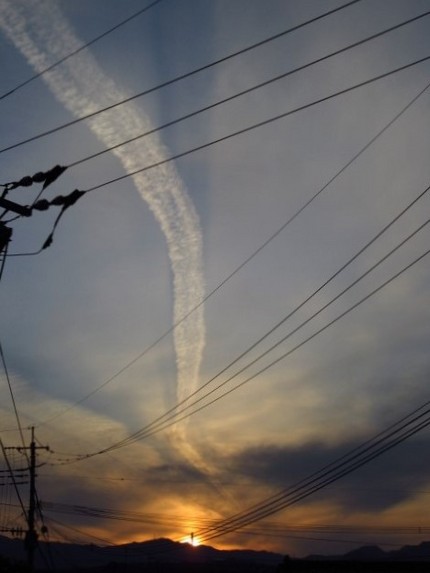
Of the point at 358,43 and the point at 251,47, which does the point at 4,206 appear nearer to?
the point at 251,47

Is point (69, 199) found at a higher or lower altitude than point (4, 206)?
lower

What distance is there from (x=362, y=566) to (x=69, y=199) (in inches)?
1523

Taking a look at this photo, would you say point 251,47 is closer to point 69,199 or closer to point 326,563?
point 69,199

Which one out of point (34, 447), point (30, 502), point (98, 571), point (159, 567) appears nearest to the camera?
point (30, 502)

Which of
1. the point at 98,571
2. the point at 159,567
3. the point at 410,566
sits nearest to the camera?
the point at 410,566

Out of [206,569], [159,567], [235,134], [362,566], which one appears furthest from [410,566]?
[159,567]

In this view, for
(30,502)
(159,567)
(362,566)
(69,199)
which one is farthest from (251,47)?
(159,567)

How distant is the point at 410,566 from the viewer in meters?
42.6

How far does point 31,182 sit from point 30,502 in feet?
135

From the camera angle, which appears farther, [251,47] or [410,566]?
[410,566]

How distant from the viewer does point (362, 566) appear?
1705 inches

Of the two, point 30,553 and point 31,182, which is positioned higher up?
point 31,182

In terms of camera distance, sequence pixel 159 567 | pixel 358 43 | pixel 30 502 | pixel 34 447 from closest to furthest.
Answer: pixel 358 43, pixel 30 502, pixel 34 447, pixel 159 567

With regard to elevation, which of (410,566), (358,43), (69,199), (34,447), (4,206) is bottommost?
(410,566)
